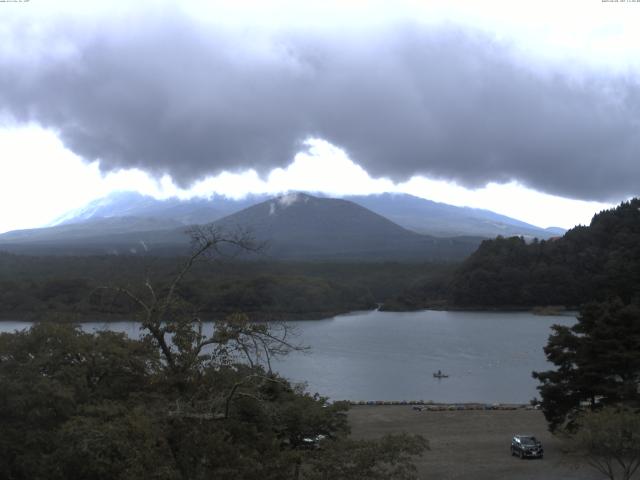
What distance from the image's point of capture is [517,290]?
6600 centimetres

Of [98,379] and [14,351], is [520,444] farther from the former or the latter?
[14,351]

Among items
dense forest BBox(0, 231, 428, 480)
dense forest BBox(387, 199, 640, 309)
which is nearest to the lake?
dense forest BBox(387, 199, 640, 309)

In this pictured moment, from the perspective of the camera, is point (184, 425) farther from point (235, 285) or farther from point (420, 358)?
point (235, 285)

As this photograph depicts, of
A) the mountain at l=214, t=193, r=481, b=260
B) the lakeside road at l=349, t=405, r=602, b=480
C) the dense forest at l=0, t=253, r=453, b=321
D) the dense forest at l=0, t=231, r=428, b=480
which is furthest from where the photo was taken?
the mountain at l=214, t=193, r=481, b=260

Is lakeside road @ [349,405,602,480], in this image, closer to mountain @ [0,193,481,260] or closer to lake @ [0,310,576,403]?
lake @ [0,310,576,403]

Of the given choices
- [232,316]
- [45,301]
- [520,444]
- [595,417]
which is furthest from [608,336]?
[45,301]

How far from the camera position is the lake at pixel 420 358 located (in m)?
27.6

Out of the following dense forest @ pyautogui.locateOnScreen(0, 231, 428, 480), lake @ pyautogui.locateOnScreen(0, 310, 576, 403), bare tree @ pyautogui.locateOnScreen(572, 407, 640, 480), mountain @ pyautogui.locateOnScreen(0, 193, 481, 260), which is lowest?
lake @ pyautogui.locateOnScreen(0, 310, 576, 403)

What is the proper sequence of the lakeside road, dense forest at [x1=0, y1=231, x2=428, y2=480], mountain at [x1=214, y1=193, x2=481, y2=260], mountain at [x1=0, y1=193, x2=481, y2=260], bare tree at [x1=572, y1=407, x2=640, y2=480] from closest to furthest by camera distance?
dense forest at [x1=0, y1=231, x2=428, y2=480] < bare tree at [x1=572, y1=407, x2=640, y2=480] < the lakeside road < mountain at [x1=0, y1=193, x2=481, y2=260] < mountain at [x1=214, y1=193, x2=481, y2=260]

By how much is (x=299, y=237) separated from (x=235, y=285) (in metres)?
83.4

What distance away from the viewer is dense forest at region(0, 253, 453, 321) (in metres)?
51.9

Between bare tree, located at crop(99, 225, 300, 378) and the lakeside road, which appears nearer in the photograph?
bare tree, located at crop(99, 225, 300, 378)

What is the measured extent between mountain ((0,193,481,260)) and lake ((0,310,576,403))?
51.2 meters

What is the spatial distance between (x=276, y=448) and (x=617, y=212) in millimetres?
69056
